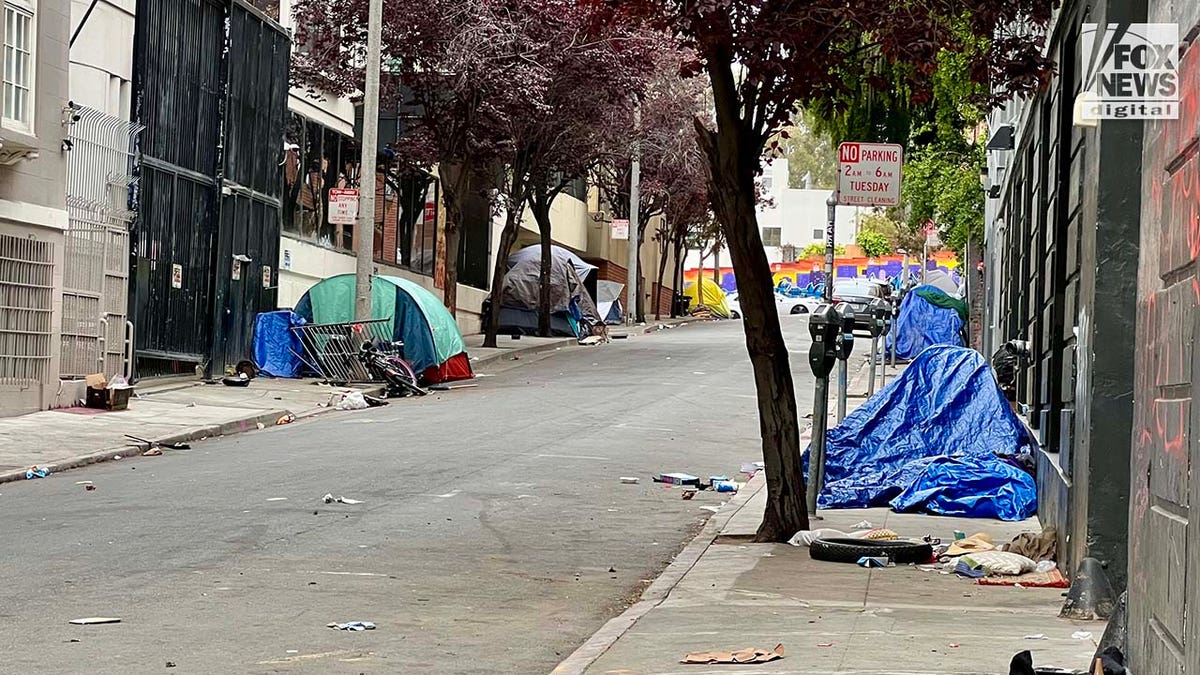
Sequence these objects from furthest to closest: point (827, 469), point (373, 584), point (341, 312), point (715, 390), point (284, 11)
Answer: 1. point (284, 11)
2. point (341, 312)
3. point (715, 390)
4. point (827, 469)
5. point (373, 584)

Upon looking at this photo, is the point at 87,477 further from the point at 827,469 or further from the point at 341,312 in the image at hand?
the point at 341,312

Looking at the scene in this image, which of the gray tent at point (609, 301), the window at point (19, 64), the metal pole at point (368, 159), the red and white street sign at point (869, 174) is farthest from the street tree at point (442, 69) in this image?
the gray tent at point (609, 301)

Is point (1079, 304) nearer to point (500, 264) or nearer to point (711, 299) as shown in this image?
point (500, 264)

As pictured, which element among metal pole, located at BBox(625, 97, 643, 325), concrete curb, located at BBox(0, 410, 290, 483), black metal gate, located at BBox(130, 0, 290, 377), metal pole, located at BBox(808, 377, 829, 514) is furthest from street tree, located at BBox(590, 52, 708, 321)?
metal pole, located at BBox(808, 377, 829, 514)

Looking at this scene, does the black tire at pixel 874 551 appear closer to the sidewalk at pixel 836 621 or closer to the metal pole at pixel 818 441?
the sidewalk at pixel 836 621

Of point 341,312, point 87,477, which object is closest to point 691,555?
point 87,477

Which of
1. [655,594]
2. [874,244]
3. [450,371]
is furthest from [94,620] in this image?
[874,244]

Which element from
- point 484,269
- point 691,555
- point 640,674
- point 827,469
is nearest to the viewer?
point 640,674

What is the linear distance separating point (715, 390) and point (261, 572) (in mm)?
16721

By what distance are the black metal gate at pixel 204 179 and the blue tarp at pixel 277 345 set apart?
0.98 feet

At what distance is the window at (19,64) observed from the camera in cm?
1903

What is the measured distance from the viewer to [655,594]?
9453mm

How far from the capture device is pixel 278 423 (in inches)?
842

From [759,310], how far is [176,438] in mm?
9503
